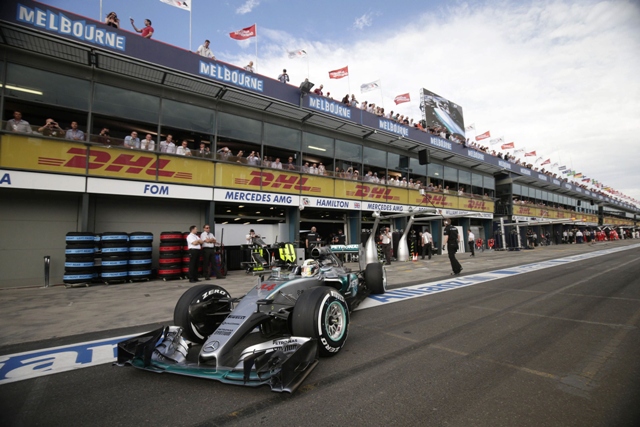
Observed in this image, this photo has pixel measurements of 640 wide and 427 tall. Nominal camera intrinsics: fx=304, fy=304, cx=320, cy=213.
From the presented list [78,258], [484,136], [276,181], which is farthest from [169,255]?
[484,136]

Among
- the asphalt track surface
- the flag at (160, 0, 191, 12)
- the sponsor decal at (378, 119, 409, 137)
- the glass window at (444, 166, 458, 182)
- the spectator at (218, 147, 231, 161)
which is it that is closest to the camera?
the asphalt track surface

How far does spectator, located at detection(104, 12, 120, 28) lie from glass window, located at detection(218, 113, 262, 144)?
13.7 ft

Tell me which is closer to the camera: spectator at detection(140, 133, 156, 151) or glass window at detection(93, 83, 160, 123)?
glass window at detection(93, 83, 160, 123)

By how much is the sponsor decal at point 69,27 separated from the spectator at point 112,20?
0.48m

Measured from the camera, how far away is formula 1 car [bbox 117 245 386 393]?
266cm

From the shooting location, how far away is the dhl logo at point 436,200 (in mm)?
21045

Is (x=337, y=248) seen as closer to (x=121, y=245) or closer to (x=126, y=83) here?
(x=121, y=245)

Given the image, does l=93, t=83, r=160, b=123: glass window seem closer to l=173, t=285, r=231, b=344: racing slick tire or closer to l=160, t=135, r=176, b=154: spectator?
l=160, t=135, r=176, b=154: spectator

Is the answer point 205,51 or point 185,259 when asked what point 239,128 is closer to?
point 205,51

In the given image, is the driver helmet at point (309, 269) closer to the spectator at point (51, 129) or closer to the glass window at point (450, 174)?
the spectator at point (51, 129)

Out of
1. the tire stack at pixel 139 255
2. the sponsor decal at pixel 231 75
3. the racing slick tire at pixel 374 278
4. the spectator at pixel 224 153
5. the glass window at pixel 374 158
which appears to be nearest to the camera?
the racing slick tire at pixel 374 278

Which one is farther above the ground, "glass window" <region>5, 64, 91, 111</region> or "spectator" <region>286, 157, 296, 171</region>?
"glass window" <region>5, 64, 91, 111</region>

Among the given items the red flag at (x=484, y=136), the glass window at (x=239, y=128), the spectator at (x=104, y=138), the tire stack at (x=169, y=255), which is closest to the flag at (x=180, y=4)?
the glass window at (x=239, y=128)

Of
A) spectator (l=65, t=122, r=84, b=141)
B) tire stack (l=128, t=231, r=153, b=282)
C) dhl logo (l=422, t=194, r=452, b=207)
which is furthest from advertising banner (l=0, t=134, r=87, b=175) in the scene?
dhl logo (l=422, t=194, r=452, b=207)
